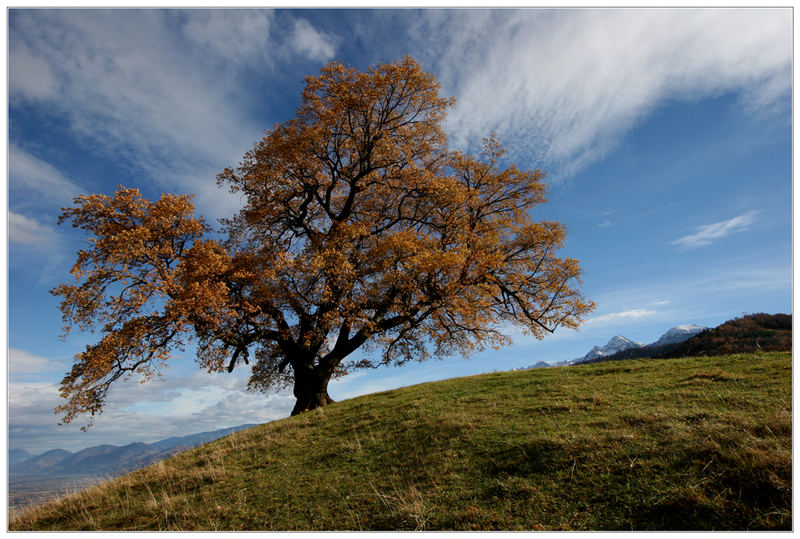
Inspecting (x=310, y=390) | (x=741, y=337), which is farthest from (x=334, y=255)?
(x=741, y=337)

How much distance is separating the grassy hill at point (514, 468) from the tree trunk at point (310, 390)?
567 cm

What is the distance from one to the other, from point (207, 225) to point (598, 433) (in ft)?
61.6

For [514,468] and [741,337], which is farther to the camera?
[741,337]

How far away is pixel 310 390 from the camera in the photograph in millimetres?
21172

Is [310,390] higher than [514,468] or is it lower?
higher

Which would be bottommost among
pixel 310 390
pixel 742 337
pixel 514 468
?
pixel 514 468

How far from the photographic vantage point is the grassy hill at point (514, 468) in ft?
20.3

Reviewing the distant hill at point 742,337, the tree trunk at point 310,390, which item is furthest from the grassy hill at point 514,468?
the tree trunk at point 310,390

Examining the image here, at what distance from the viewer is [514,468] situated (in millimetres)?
7918

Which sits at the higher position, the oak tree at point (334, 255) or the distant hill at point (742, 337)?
the oak tree at point (334, 255)

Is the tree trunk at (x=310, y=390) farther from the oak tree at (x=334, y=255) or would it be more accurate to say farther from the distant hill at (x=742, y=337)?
the distant hill at (x=742, y=337)

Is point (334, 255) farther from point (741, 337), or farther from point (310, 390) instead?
point (741, 337)

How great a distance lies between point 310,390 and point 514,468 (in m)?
15.0

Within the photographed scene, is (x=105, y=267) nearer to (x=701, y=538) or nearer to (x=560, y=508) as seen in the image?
(x=560, y=508)
